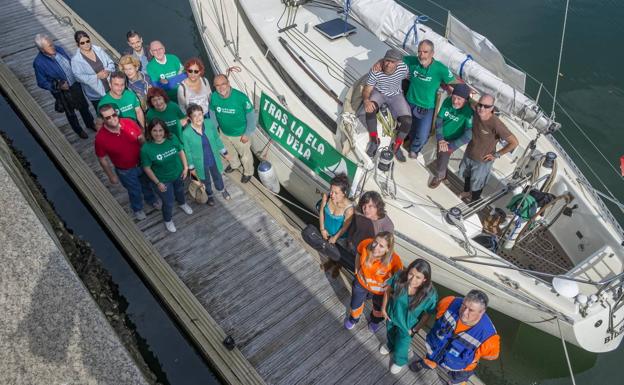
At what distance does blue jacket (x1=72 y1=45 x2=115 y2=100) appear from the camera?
6.30m

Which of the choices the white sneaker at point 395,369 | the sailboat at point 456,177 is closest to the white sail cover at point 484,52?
the sailboat at point 456,177

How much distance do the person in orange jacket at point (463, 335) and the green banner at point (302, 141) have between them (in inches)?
107

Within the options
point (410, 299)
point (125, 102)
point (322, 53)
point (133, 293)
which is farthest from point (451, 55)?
point (133, 293)

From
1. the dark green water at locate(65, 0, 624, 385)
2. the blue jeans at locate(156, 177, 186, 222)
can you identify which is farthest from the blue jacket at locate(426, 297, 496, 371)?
the dark green water at locate(65, 0, 624, 385)

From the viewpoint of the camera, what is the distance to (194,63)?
5.81 metres

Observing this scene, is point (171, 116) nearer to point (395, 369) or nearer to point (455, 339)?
point (395, 369)

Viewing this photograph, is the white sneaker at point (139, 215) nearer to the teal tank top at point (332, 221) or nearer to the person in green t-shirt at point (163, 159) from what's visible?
the person in green t-shirt at point (163, 159)

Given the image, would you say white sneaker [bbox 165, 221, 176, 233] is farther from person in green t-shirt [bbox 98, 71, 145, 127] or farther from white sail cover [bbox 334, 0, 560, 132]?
white sail cover [bbox 334, 0, 560, 132]

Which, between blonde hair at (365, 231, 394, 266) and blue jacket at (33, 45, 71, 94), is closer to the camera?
blonde hair at (365, 231, 394, 266)

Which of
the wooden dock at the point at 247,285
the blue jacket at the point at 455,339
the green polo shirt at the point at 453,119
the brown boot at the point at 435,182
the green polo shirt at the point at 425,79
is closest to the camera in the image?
the blue jacket at the point at 455,339

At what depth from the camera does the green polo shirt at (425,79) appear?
242 inches

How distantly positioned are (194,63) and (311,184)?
8.12ft

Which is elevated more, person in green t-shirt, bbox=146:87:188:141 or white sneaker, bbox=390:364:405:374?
person in green t-shirt, bbox=146:87:188:141

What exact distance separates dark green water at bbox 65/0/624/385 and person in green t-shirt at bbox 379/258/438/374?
18.9 ft
